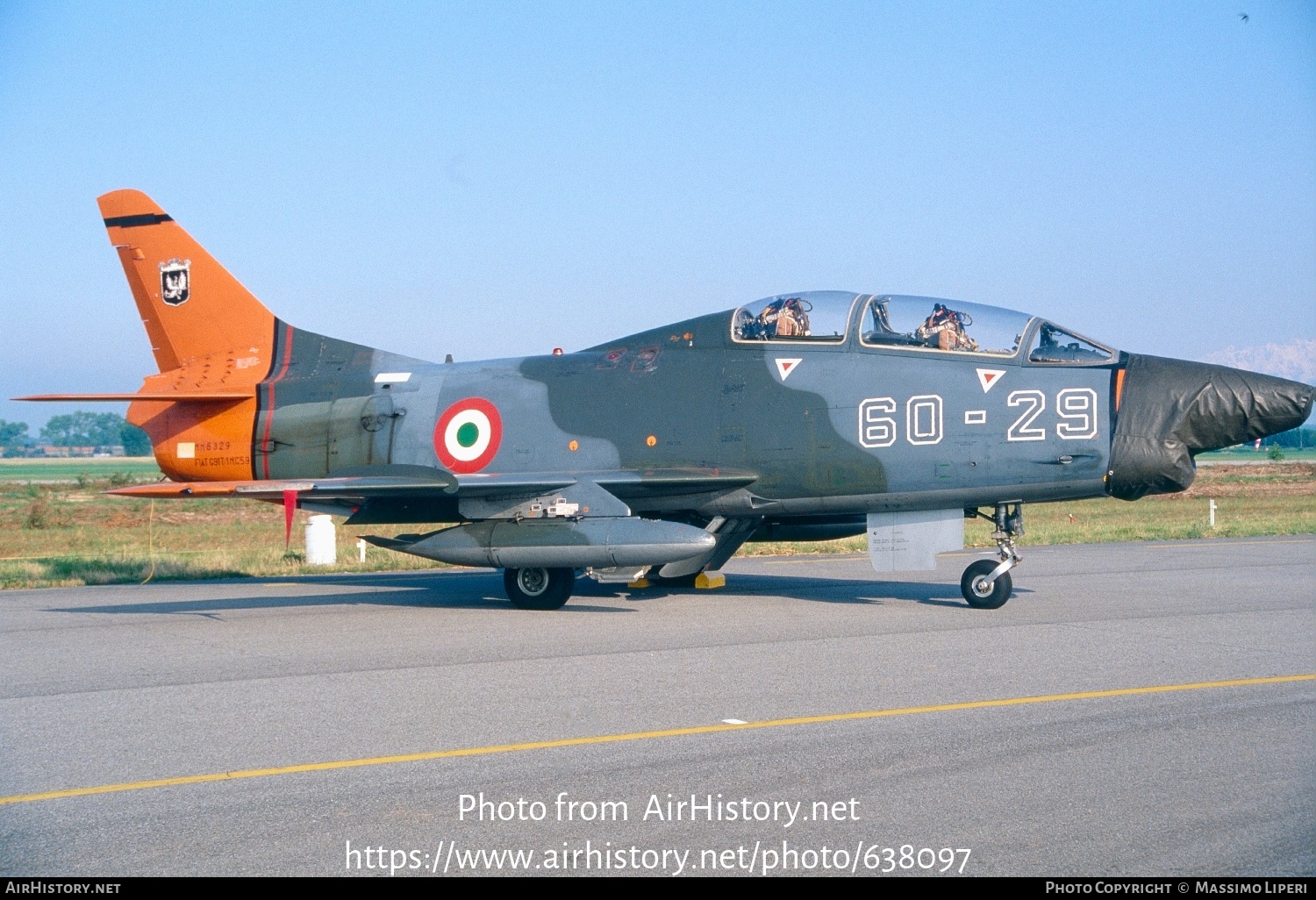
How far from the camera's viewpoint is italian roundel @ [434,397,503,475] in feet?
49.1

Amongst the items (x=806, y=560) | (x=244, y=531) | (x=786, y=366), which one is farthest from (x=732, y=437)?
(x=244, y=531)

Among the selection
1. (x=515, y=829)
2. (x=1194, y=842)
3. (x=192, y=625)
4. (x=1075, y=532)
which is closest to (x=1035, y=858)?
(x=1194, y=842)

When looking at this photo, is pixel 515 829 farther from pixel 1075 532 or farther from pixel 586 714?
pixel 1075 532

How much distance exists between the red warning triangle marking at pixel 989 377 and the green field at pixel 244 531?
1037 cm

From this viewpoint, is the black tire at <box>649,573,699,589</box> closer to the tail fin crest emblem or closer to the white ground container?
the white ground container

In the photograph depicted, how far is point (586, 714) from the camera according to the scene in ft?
25.6

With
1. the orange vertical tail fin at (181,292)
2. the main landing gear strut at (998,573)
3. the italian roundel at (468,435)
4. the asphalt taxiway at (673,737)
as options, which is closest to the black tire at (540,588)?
the asphalt taxiway at (673,737)

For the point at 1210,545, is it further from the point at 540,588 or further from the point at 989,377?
the point at 540,588

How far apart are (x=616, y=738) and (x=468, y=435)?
27.8 ft

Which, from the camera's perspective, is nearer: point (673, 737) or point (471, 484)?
point (673, 737)

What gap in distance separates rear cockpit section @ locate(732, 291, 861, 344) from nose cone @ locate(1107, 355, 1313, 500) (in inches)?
122

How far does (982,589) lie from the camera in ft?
42.4

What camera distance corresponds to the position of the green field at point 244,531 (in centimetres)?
2030
